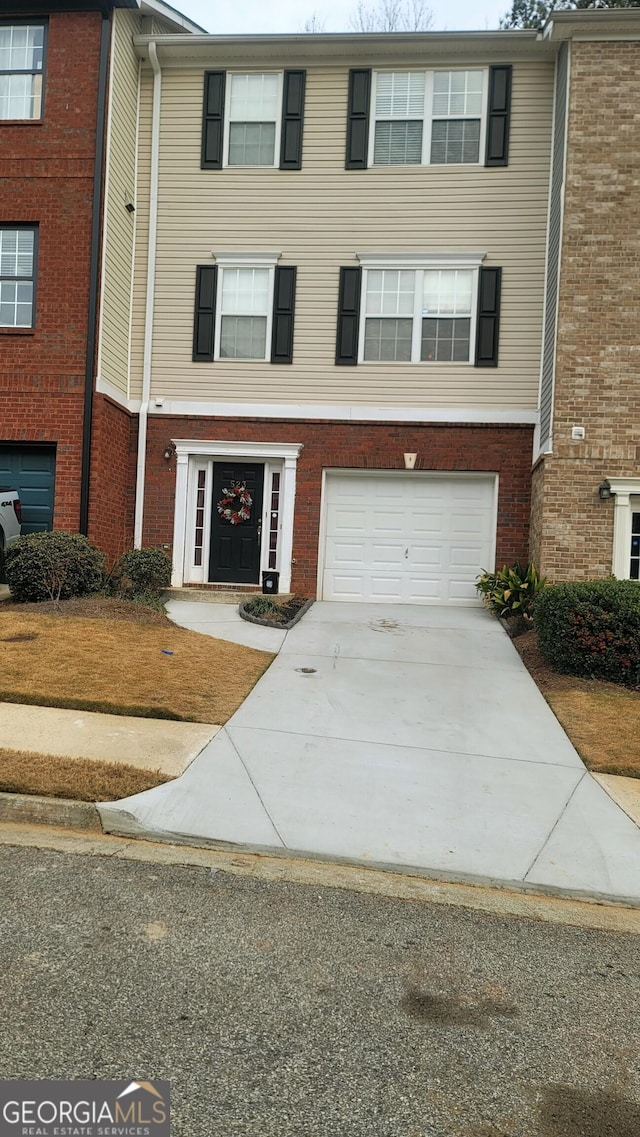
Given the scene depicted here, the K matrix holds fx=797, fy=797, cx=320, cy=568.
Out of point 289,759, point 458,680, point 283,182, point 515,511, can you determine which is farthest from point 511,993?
point 283,182

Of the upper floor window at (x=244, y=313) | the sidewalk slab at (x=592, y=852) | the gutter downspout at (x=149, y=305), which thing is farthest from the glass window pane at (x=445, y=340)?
the sidewalk slab at (x=592, y=852)

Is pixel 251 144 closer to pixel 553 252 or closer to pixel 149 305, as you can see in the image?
pixel 149 305

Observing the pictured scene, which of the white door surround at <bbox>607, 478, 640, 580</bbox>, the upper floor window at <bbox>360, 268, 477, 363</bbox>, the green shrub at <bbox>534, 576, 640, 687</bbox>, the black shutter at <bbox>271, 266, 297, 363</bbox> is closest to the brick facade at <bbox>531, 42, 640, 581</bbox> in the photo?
the white door surround at <bbox>607, 478, 640, 580</bbox>

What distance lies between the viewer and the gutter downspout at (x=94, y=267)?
11.7 meters

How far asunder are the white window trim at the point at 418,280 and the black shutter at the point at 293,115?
2030 mm

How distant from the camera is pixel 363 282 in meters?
12.9

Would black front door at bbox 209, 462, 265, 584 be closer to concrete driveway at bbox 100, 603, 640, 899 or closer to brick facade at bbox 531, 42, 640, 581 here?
concrete driveway at bbox 100, 603, 640, 899

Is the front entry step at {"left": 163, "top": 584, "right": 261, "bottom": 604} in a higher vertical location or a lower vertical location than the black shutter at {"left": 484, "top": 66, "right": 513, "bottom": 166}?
lower

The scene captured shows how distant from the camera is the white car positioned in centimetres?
1133

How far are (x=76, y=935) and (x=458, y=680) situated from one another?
567cm

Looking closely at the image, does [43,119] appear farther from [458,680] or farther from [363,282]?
[458,680]

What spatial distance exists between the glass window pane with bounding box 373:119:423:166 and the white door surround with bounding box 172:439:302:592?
4.88 m

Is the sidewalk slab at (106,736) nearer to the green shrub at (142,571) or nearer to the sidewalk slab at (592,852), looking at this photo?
the sidewalk slab at (592,852)

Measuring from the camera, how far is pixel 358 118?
42.4 feet
